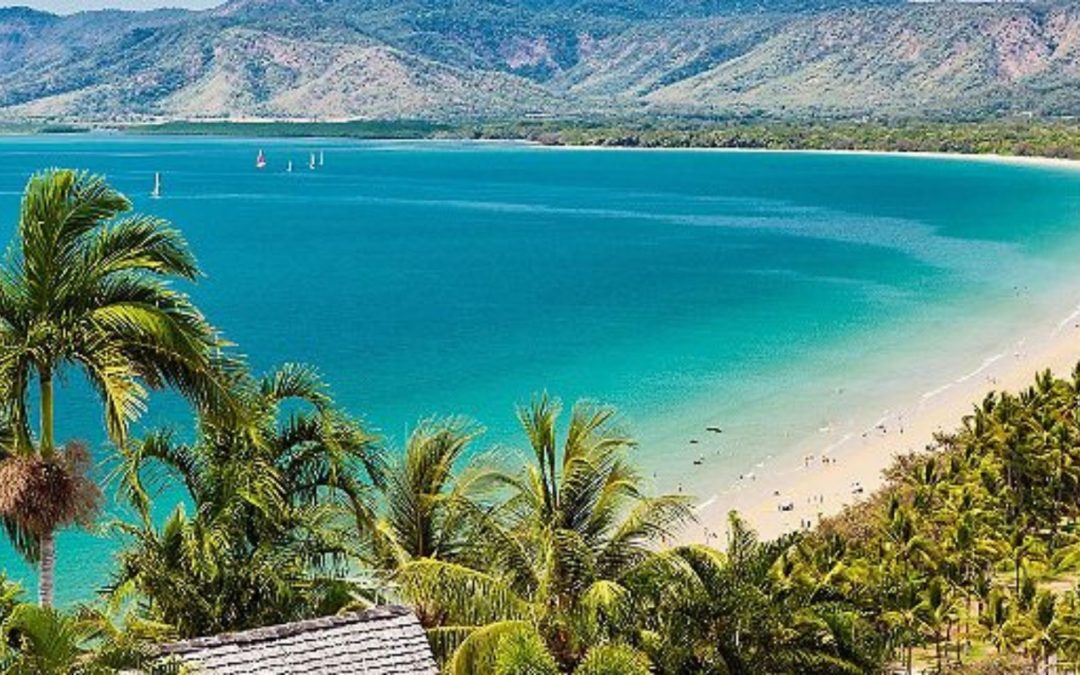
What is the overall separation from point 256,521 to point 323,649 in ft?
10.1

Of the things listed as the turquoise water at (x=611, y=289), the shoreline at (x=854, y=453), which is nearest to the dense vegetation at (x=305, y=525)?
the turquoise water at (x=611, y=289)

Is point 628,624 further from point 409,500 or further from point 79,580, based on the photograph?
point 79,580

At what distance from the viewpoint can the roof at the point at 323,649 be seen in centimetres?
1102

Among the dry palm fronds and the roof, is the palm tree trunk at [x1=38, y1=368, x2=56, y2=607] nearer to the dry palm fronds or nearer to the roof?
the dry palm fronds

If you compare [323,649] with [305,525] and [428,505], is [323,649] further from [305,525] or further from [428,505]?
[428,505]

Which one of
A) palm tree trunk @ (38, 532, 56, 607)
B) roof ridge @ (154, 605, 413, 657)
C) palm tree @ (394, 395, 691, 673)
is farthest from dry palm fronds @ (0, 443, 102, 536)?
palm tree @ (394, 395, 691, 673)

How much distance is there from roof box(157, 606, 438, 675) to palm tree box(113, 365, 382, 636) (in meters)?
2.08

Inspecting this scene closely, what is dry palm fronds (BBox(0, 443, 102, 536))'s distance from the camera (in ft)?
A: 34.8

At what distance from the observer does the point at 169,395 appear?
51938mm

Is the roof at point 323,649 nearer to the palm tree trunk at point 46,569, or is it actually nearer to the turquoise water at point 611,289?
the palm tree trunk at point 46,569

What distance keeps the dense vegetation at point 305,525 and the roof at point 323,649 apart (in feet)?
2.08

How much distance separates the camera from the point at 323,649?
11.4 m

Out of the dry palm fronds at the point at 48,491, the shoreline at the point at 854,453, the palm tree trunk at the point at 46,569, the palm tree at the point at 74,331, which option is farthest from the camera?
the shoreline at the point at 854,453

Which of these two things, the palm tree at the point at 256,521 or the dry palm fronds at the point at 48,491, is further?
the palm tree at the point at 256,521
